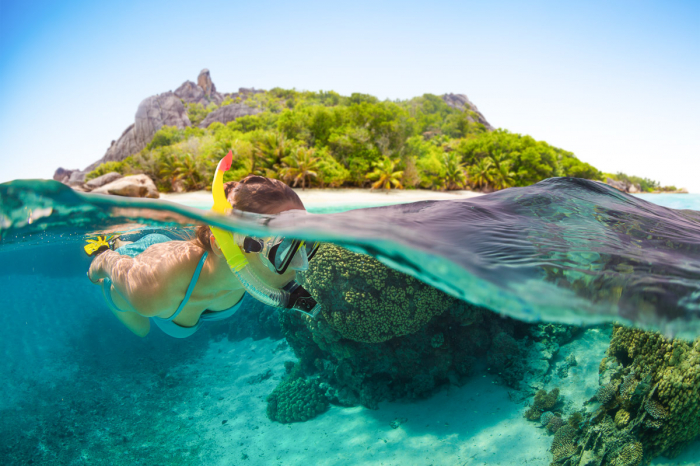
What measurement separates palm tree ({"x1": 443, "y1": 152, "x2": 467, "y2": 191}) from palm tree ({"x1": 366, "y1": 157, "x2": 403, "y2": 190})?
5430mm

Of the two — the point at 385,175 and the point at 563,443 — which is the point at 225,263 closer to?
the point at 563,443

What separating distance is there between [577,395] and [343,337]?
11.6ft

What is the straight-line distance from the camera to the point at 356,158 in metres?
31.0

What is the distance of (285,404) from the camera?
4.67 metres

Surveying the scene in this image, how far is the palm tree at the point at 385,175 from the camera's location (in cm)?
2755

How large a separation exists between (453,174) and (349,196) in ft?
38.9

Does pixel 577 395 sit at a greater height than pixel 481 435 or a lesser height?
greater

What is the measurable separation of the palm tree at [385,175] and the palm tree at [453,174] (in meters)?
5.43

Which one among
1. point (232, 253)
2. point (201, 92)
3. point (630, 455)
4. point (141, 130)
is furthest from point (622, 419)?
point (201, 92)

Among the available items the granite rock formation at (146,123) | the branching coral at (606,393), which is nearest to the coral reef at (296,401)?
the branching coral at (606,393)

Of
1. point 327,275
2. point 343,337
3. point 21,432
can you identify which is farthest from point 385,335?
point 21,432

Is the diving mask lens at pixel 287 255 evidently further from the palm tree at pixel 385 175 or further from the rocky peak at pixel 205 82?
the rocky peak at pixel 205 82

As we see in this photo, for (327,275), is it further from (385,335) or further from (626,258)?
(626,258)

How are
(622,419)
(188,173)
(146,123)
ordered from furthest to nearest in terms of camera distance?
(146,123) < (188,173) < (622,419)
